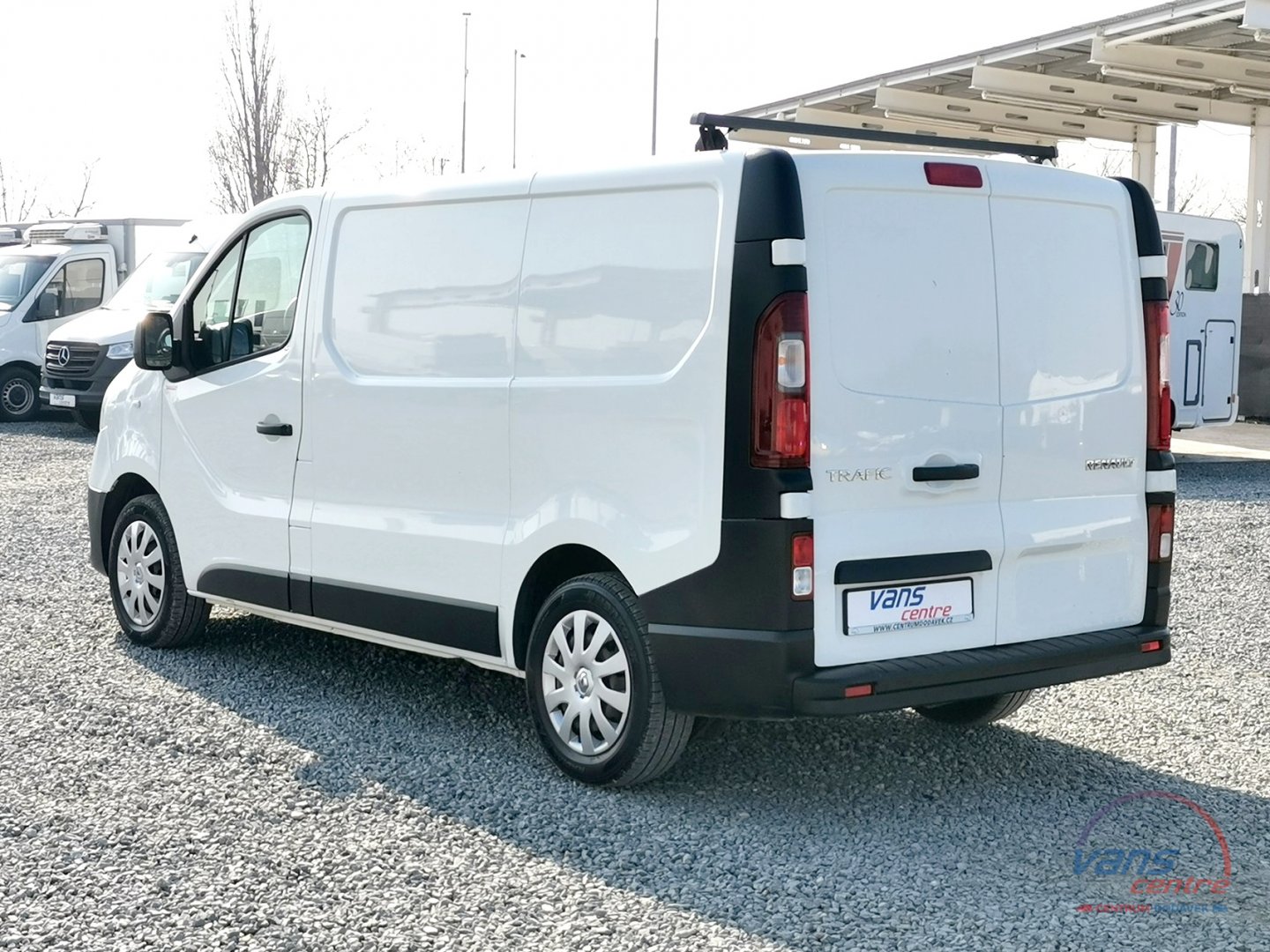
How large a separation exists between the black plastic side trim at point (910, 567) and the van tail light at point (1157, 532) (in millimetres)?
766

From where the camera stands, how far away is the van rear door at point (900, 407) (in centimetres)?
486

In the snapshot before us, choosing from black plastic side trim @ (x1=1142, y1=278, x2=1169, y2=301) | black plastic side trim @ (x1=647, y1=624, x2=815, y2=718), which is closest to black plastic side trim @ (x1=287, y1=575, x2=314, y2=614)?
black plastic side trim @ (x1=647, y1=624, x2=815, y2=718)

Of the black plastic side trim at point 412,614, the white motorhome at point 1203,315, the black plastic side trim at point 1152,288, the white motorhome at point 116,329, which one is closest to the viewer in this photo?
the black plastic side trim at point 1152,288

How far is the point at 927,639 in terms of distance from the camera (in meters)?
5.06

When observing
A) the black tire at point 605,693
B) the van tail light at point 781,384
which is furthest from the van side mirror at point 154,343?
the van tail light at point 781,384

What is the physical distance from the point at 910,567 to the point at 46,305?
726 inches

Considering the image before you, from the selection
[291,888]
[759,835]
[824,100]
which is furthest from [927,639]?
[824,100]

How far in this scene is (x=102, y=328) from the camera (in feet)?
62.3

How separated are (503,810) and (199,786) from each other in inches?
40.6

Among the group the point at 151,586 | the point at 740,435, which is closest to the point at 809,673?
the point at 740,435

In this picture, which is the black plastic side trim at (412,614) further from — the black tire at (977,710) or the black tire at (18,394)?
the black tire at (18,394)

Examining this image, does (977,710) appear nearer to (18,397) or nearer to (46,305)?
(46,305)

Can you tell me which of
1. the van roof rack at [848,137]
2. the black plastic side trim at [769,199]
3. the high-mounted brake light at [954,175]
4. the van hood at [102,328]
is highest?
the van roof rack at [848,137]

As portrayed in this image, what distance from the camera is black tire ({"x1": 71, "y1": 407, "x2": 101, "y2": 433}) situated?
763 inches
